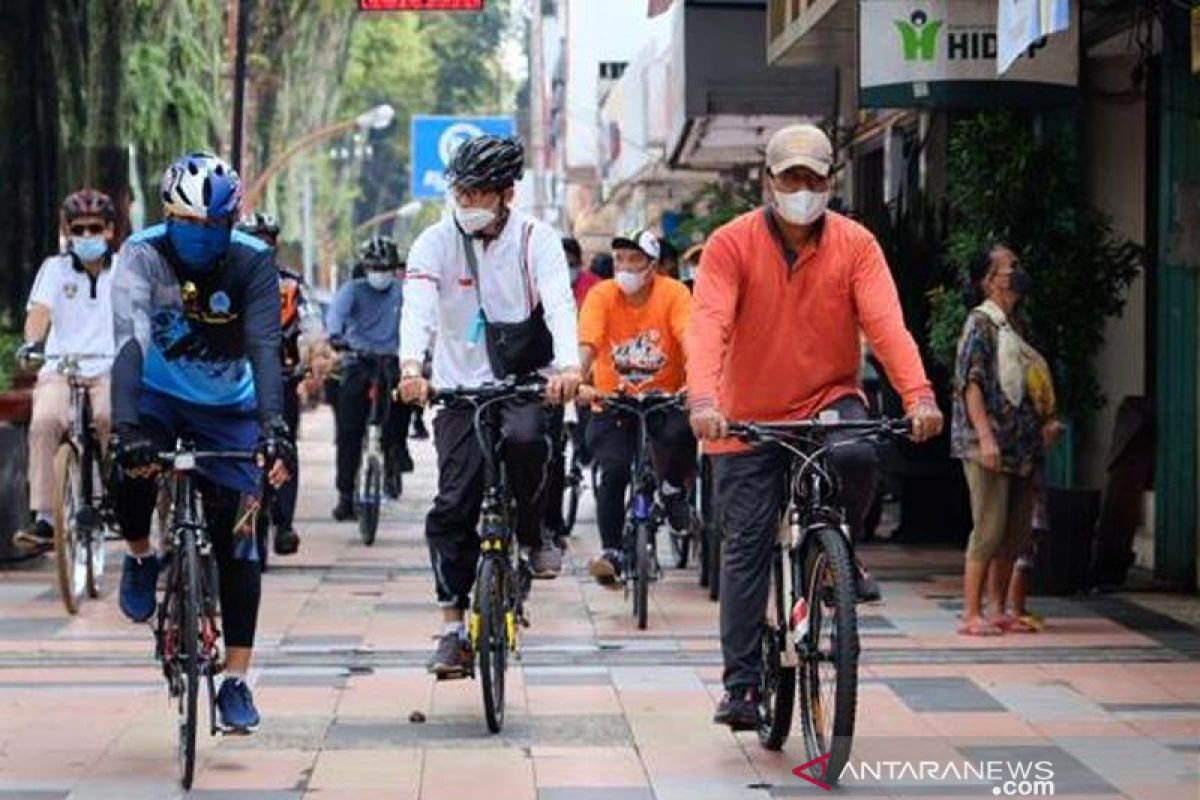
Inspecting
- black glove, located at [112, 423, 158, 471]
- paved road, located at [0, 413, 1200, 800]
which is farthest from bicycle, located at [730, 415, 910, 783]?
black glove, located at [112, 423, 158, 471]

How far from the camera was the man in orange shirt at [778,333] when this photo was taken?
8.23 metres

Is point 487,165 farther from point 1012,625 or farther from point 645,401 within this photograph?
point 1012,625

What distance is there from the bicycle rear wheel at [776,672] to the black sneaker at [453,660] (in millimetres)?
1164

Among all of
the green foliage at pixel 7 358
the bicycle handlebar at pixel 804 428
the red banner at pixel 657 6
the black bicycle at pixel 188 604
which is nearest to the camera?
the bicycle handlebar at pixel 804 428

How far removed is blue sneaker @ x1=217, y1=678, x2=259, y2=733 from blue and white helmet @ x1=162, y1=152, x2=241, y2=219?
151 centimetres

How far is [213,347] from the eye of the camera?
855 cm

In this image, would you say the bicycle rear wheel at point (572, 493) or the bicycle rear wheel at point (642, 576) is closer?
the bicycle rear wheel at point (642, 576)

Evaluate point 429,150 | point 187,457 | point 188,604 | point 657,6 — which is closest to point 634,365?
point 187,457

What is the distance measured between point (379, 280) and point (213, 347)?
9.12 metres

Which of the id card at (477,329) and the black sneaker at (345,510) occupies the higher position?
the id card at (477,329)

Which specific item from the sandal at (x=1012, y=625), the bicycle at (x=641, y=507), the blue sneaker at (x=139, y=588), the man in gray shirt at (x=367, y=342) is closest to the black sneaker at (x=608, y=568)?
the bicycle at (x=641, y=507)

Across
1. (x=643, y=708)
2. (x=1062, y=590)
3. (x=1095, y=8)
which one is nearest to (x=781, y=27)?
(x=1095, y=8)

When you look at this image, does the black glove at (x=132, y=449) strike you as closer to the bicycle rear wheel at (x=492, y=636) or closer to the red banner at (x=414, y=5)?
the bicycle rear wheel at (x=492, y=636)

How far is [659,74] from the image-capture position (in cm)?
2678
